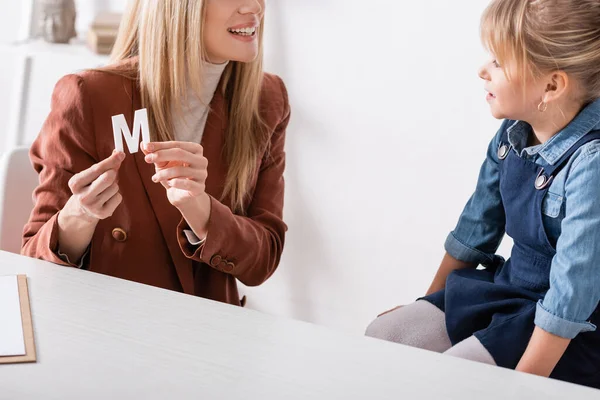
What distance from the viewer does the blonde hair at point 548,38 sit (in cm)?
143

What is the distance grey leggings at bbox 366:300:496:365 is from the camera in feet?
5.33

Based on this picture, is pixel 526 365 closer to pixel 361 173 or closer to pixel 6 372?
pixel 6 372

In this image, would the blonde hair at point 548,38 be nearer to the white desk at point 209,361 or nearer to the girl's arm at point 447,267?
the girl's arm at point 447,267

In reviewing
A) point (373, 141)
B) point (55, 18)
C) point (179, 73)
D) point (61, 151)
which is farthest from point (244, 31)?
point (55, 18)

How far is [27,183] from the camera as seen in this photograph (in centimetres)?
174

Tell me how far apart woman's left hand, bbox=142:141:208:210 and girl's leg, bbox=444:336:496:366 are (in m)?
0.54

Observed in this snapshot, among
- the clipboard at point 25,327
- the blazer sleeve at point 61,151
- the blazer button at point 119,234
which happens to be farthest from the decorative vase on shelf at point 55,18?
the clipboard at point 25,327

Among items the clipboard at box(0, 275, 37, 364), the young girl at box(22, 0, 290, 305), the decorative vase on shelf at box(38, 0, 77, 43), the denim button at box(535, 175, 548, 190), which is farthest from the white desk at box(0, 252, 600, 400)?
the decorative vase on shelf at box(38, 0, 77, 43)

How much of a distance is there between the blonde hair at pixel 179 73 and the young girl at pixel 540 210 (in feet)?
1.44

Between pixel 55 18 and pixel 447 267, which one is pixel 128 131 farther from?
pixel 55 18

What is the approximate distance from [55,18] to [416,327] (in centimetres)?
163

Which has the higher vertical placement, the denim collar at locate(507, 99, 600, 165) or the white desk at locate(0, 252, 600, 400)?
the denim collar at locate(507, 99, 600, 165)

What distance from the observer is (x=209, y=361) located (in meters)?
1.10

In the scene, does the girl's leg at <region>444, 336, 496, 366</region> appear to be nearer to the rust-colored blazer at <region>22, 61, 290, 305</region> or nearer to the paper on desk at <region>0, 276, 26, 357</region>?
the rust-colored blazer at <region>22, 61, 290, 305</region>
